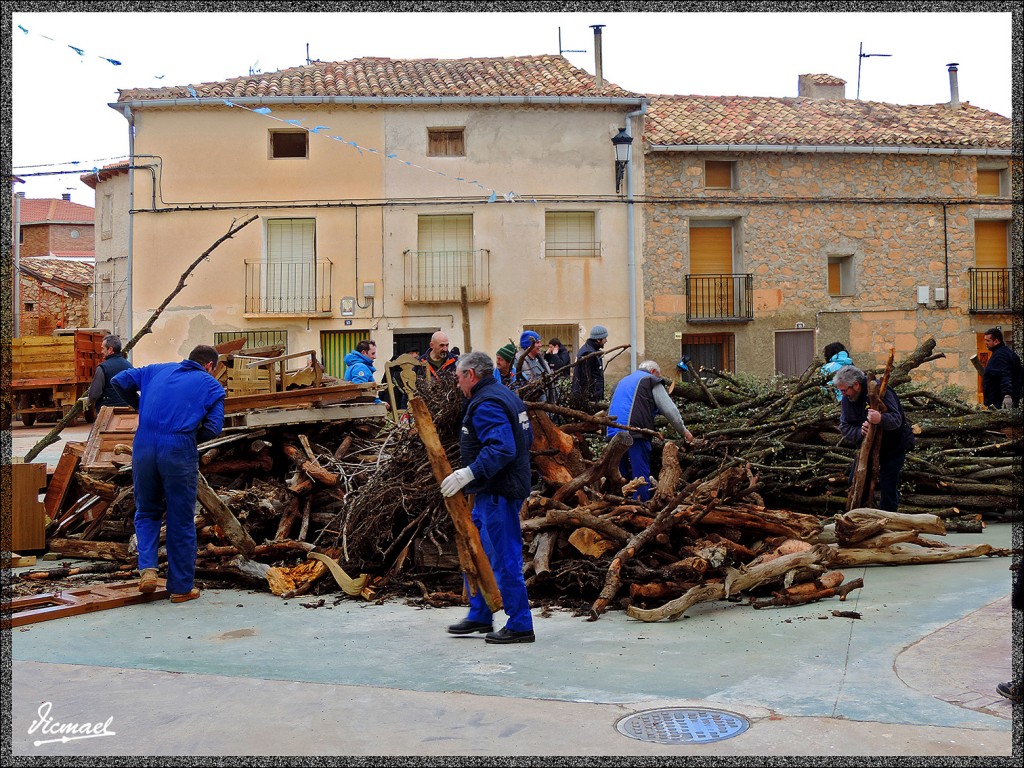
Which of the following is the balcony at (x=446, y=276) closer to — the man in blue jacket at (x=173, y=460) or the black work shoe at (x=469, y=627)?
the man in blue jacket at (x=173, y=460)

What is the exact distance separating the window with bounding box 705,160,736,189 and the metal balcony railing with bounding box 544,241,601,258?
335cm

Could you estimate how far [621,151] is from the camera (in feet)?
84.1

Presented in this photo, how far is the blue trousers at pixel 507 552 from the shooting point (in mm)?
6680

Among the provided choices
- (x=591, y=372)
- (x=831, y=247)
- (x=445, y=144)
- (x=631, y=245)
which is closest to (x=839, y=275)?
(x=831, y=247)

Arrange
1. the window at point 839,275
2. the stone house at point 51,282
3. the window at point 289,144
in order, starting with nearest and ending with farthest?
the window at point 289,144
the window at point 839,275
the stone house at point 51,282

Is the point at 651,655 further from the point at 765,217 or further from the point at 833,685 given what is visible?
the point at 765,217

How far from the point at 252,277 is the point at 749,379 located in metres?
15.1

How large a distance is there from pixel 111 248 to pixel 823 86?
68.9 feet

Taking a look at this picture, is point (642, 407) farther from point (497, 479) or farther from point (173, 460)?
point (173, 460)

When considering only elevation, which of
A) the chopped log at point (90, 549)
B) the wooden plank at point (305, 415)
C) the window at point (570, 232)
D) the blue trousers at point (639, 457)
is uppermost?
the window at point (570, 232)

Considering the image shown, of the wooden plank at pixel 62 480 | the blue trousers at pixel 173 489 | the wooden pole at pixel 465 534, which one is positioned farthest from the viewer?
the wooden plank at pixel 62 480

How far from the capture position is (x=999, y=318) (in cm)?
2847

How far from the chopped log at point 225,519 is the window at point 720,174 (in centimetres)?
2033

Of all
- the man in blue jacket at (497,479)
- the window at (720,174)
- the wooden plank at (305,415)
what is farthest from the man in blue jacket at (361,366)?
the window at (720,174)
